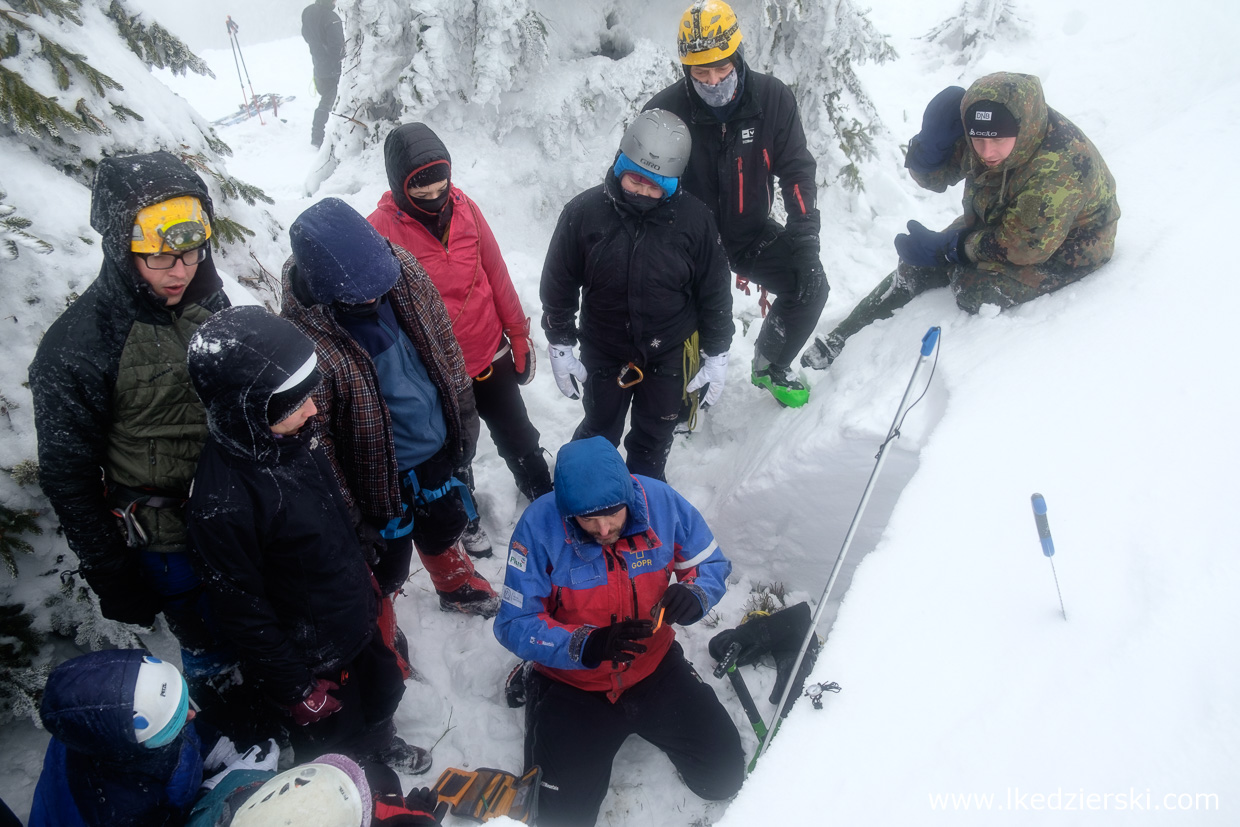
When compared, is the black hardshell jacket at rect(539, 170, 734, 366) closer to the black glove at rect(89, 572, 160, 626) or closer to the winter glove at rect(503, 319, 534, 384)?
the winter glove at rect(503, 319, 534, 384)

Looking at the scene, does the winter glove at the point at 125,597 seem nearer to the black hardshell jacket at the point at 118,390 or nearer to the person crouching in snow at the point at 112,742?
the black hardshell jacket at the point at 118,390

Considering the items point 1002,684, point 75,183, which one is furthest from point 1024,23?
point 75,183

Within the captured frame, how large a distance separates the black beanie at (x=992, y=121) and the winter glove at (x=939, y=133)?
0.41m

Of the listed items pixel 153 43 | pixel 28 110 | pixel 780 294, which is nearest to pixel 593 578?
pixel 780 294

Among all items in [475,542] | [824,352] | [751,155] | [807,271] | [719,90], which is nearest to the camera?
[719,90]

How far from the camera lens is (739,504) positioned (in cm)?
407

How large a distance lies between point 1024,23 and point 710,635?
1060 centimetres

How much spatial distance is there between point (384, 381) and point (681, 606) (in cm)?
165

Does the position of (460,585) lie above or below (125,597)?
below

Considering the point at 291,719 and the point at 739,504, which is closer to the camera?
the point at 291,719

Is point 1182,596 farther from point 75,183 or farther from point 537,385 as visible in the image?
point 75,183

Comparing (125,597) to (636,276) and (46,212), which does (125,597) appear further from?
(636,276)

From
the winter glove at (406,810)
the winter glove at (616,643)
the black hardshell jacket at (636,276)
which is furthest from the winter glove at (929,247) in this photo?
the winter glove at (406,810)

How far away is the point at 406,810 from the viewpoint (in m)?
2.28
